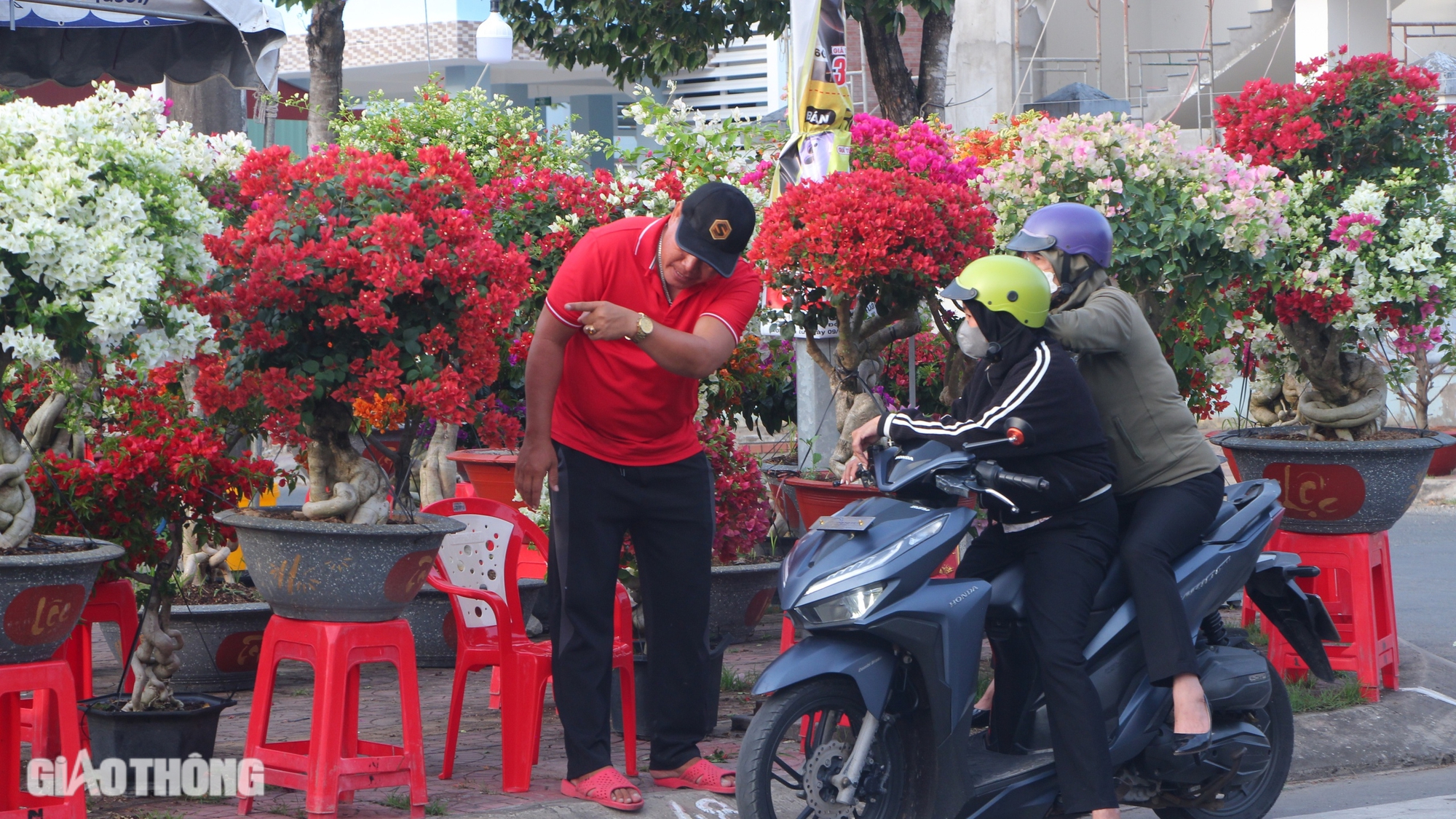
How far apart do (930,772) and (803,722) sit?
14.0 inches

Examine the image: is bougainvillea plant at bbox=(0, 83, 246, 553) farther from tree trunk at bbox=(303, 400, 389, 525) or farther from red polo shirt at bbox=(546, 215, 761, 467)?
red polo shirt at bbox=(546, 215, 761, 467)

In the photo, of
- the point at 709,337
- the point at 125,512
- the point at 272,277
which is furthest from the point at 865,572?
the point at 125,512

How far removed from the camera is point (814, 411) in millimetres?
6500

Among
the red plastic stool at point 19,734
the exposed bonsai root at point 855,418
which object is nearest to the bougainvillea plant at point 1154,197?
the exposed bonsai root at point 855,418

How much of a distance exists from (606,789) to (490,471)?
319cm

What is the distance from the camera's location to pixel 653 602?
14.4ft

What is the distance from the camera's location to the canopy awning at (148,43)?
6.73 m

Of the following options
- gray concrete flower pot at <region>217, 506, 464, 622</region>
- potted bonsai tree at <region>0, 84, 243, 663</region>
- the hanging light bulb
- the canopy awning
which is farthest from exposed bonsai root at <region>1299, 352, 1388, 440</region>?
the hanging light bulb

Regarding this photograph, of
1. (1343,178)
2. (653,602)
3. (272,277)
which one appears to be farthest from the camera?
(1343,178)

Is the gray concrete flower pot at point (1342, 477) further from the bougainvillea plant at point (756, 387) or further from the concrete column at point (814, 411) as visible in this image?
the bougainvillea plant at point (756, 387)

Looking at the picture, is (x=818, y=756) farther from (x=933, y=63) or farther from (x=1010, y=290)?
(x=933, y=63)

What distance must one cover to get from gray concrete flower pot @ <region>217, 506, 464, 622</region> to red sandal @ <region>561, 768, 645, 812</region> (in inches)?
29.0

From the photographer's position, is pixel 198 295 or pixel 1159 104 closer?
pixel 198 295

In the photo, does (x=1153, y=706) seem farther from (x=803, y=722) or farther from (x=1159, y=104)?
(x=1159, y=104)
